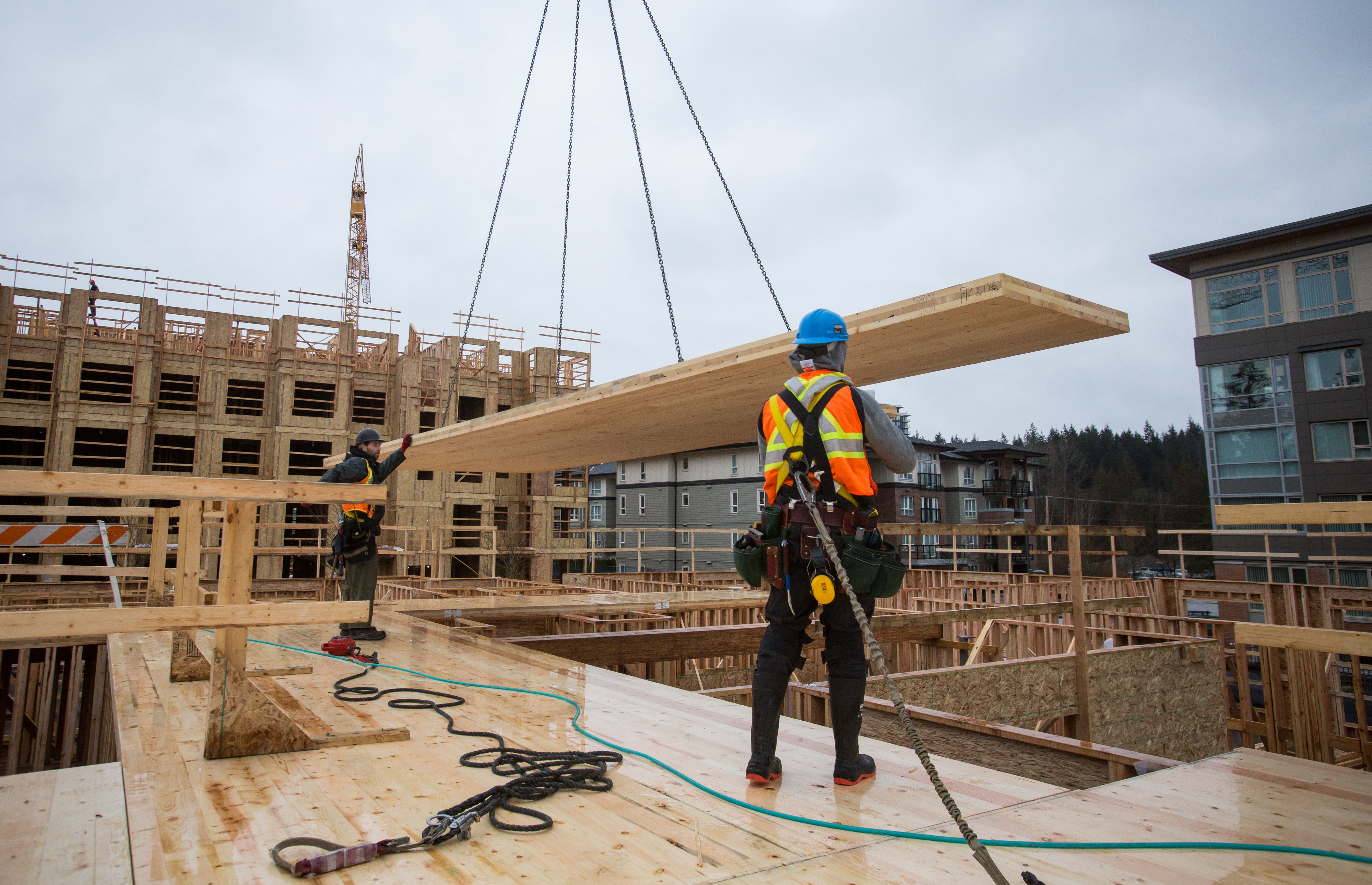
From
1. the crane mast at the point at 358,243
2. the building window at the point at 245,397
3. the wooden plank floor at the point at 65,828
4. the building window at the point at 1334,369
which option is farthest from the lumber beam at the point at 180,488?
the crane mast at the point at 358,243

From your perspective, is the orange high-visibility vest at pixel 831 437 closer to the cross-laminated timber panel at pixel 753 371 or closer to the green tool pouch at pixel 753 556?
the green tool pouch at pixel 753 556

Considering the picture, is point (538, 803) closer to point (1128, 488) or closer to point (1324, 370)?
point (1324, 370)

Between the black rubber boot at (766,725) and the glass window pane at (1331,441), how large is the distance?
1206 inches

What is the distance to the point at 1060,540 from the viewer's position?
4612 centimetres

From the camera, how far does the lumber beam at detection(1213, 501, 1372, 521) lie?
2639 millimetres

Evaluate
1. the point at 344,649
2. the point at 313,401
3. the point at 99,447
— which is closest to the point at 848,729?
the point at 344,649

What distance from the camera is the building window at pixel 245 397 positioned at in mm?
33469

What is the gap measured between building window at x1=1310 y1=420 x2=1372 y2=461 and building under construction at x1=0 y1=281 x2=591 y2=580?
28077 mm

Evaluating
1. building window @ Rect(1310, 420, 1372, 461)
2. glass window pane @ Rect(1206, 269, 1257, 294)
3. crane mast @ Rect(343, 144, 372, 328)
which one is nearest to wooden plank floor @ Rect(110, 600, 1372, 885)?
building window @ Rect(1310, 420, 1372, 461)

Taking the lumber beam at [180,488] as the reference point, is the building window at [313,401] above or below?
above

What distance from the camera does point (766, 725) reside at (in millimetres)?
2941

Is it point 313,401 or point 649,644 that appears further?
point 313,401

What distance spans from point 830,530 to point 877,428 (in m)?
0.45

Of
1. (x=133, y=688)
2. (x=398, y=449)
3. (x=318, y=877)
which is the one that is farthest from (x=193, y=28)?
(x=318, y=877)
